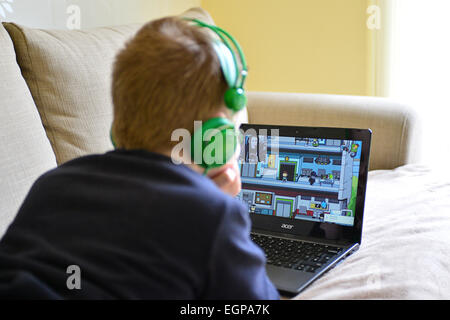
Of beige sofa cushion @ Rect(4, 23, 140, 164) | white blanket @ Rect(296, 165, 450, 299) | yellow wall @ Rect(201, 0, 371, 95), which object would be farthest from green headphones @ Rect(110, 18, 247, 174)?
yellow wall @ Rect(201, 0, 371, 95)

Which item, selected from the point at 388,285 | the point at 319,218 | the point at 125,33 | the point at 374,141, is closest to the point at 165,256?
the point at 388,285

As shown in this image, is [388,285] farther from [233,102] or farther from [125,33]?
[125,33]

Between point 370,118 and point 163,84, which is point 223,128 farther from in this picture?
point 370,118

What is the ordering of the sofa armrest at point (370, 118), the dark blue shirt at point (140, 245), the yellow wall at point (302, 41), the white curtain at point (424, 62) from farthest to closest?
the yellow wall at point (302, 41) → the white curtain at point (424, 62) → the sofa armrest at point (370, 118) → the dark blue shirt at point (140, 245)

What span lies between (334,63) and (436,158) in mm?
625

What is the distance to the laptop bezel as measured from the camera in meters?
1.01

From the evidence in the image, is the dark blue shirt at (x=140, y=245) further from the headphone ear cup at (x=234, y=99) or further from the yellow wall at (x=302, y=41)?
the yellow wall at (x=302, y=41)

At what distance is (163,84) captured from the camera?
1.99 ft

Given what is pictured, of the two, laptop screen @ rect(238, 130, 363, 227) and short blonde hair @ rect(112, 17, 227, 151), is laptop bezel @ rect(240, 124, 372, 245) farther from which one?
short blonde hair @ rect(112, 17, 227, 151)

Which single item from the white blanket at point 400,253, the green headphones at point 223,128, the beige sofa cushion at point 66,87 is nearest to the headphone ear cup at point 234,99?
the green headphones at point 223,128

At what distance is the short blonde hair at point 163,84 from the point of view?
Result: 606 mm

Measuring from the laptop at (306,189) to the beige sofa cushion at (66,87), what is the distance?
0.34 meters

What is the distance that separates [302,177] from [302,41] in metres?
1.52

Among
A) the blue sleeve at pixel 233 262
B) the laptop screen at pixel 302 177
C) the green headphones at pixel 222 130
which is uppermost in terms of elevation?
the green headphones at pixel 222 130
